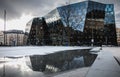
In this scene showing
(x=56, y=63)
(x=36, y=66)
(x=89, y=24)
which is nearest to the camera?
(x=36, y=66)

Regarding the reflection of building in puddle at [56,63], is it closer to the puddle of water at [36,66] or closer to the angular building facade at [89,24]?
the puddle of water at [36,66]

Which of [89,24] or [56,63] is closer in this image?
[56,63]

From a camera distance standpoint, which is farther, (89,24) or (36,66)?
(89,24)

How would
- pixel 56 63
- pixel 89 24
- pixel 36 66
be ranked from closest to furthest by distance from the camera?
pixel 36 66
pixel 56 63
pixel 89 24

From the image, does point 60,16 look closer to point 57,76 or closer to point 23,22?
point 23,22

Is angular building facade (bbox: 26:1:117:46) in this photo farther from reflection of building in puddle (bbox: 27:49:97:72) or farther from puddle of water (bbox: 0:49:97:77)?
puddle of water (bbox: 0:49:97:77)

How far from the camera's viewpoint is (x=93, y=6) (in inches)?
3474

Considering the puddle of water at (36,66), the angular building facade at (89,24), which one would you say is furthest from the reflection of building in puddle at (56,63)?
the angular building facade at (89,24)

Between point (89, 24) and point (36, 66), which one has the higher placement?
point (89, 24)

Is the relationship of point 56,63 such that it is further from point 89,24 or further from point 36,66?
point 89,24

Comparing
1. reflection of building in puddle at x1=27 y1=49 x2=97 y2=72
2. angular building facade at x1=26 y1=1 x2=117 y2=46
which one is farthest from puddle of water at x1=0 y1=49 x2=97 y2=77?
angular building facade at x1=26 y1=1 x2=117 y2=46

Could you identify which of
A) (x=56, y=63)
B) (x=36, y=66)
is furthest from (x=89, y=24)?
(x=36, y=66)

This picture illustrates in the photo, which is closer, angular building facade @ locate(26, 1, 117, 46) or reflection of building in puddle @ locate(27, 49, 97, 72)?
reflection of building in puddle @ locate(27, 49, 97, 72)

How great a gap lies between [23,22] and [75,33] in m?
61.3
